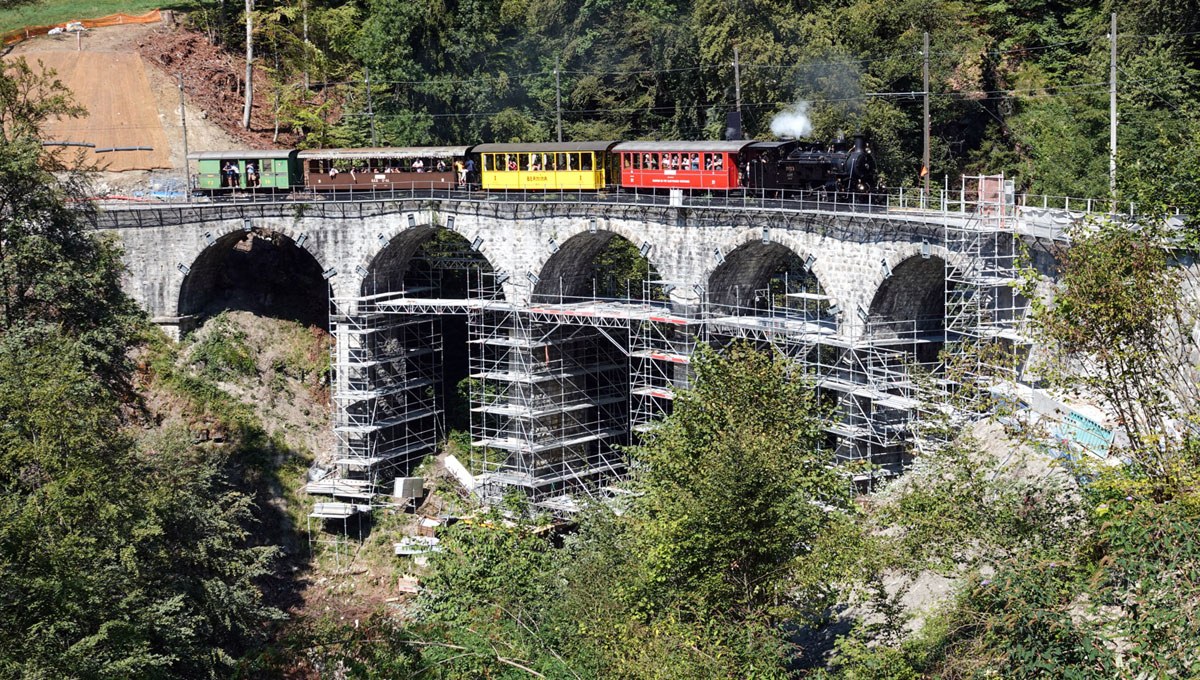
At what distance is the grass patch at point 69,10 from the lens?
81.8 metres

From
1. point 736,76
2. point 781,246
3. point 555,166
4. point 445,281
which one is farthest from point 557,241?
point 445,281

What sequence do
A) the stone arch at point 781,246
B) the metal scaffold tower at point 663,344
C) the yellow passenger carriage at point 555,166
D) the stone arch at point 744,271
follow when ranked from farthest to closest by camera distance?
the yellow passenger carriage at point 555,166 < the metal scaffold tower at point 663,344 < the stone arch at point 744,271 < the stone arch at point 781,246

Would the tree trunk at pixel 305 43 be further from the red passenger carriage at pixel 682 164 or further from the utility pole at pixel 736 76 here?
the red passenger carriage at pixel 682 164

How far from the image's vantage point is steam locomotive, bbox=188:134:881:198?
43.6m

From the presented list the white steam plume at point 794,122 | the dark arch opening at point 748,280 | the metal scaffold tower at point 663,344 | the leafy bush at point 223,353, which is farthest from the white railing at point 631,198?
the leafy bush at point 223,353

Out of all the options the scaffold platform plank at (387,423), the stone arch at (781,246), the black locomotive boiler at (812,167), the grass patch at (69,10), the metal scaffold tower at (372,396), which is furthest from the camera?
the grass patch at (69,10)

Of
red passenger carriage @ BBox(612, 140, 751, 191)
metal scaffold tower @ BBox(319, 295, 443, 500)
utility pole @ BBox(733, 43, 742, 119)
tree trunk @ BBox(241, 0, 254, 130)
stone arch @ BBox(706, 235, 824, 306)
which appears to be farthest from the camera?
tree trunk @ BBox(241, 0, 254, 130)

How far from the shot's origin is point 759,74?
5731 cm

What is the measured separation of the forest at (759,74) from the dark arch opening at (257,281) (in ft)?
31.9

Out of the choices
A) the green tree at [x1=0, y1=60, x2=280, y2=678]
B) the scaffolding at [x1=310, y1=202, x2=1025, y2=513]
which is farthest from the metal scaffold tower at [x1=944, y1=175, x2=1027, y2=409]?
the green tree at [x1=0, y1=60, x2=280, y2=678]

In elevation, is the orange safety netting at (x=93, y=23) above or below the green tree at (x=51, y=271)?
above

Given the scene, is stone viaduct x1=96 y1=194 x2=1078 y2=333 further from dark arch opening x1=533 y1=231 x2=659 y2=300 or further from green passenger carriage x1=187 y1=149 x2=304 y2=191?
green passenger carriage x1=187 y1=149 x2=304 y2=191

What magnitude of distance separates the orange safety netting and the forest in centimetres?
1130

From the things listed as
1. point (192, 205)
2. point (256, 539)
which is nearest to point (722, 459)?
point (256, 539)
